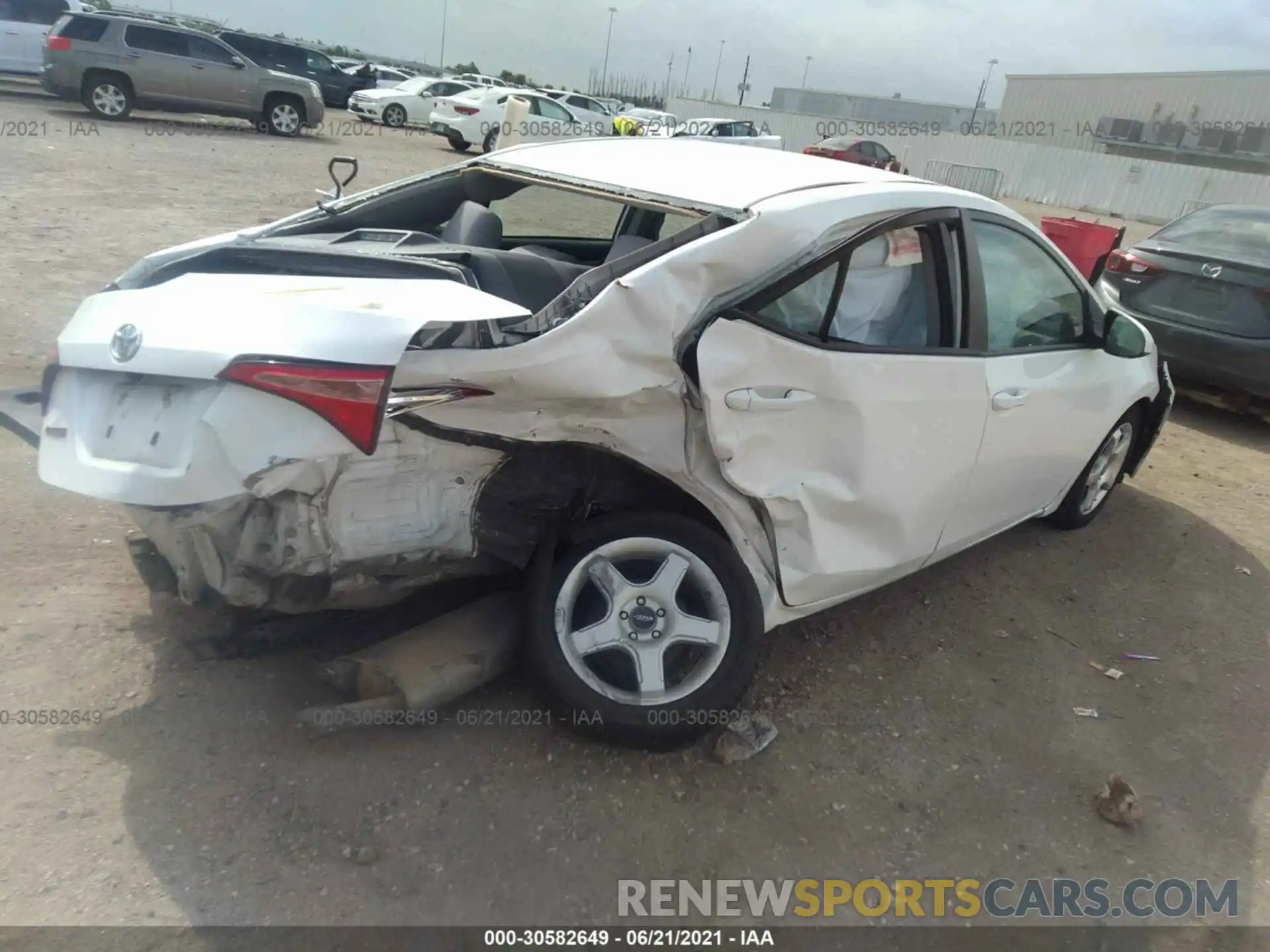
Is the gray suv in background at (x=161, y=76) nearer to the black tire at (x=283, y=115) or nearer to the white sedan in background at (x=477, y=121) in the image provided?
the black tire at (x=283, y=115)

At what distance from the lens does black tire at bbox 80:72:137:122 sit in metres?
15.8

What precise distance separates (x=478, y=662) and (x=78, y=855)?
1094 millimetres

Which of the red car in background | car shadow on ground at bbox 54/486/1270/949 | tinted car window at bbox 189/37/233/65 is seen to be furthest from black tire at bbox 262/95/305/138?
car shadow on ground at bbox 54/486/1270/949

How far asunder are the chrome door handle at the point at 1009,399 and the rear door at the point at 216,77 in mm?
17773

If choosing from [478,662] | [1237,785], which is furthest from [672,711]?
[1237,785]

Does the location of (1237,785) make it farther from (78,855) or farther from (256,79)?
(256,79)

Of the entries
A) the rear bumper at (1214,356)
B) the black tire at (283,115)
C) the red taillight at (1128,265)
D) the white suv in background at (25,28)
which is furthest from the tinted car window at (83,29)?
the rear bumper at (1214,356)

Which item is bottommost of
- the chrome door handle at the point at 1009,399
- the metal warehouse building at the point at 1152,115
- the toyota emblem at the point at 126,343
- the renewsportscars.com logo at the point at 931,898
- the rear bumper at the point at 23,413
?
the renewsportscars.com logo at the point at 931,898

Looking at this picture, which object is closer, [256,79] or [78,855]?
[78,855]

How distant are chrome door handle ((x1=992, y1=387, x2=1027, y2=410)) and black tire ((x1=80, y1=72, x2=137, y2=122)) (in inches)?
695

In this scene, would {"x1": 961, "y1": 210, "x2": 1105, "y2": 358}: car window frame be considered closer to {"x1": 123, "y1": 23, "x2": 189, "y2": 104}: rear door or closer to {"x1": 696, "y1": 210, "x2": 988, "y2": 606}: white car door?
{"x1": 696, "y1": 210, "x2": 988, "y2": 606}: white car door

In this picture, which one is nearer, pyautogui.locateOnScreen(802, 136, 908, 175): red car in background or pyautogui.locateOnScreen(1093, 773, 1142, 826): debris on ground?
pyautogui.locateOnScreen(1093, 773, 1142, 826): debris on ground

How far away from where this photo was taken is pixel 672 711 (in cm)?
266

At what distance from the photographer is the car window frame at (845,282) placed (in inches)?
104
